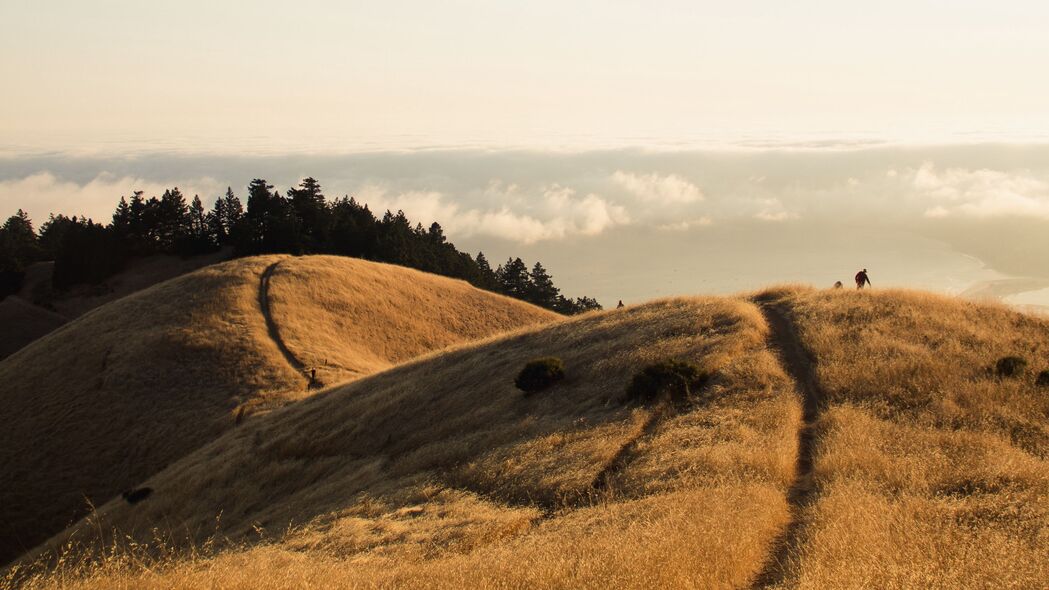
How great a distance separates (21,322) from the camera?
8512 centimetres

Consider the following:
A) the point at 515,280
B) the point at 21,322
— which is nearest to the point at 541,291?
the point at 515,280

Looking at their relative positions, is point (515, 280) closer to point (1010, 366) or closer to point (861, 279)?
point (861, 279)

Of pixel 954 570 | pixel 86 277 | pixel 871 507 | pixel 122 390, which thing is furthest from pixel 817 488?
pixel 86 277

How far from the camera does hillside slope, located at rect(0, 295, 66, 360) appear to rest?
81.1m

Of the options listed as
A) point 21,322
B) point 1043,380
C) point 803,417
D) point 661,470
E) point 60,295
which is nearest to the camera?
point 661,470

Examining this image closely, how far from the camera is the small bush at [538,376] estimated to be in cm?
2922

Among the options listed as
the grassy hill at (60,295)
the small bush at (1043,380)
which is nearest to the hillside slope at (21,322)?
the grassy hill at (60,295)

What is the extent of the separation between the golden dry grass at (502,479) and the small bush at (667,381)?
2.07 ft

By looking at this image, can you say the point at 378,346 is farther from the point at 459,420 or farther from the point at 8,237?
the point at 8,237

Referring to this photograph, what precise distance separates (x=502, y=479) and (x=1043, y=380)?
16.3 metres

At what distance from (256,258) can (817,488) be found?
7167cm

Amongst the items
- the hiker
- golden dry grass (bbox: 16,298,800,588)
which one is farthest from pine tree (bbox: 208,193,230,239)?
the hiker

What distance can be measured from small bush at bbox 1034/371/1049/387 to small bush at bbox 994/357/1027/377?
57cm

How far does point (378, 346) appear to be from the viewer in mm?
67875
